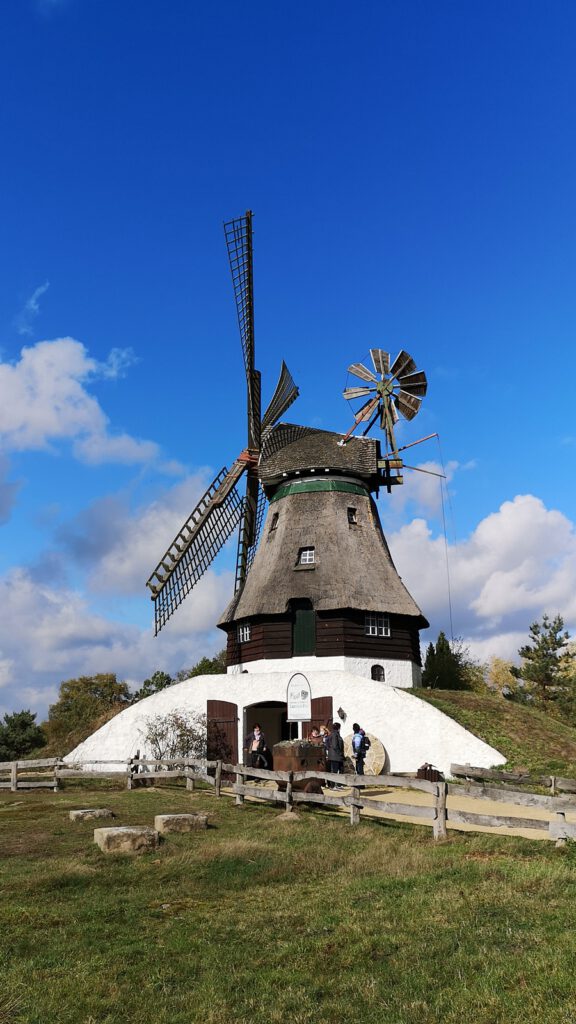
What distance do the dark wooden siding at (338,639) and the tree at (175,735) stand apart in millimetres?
3666

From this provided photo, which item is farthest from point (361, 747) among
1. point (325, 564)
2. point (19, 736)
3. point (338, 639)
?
point (19, 736)

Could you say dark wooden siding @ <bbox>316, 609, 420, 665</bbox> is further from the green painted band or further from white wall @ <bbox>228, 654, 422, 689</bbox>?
the green painted band

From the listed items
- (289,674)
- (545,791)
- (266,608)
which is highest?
(266,608)

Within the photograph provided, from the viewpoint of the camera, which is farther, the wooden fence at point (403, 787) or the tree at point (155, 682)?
the tree at point (155, 682)

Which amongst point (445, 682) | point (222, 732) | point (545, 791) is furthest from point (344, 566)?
point (545, 791)

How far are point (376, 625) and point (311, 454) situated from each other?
8.19m

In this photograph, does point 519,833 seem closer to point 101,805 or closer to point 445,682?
point 101,805

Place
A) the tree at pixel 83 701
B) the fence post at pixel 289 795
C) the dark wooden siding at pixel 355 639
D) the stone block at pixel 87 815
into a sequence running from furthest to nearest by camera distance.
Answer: the tree at pixel 83 701 → the dark wooden siding at pixel 355 639 → the fence post at pixel 289 795 → the stone block at pixel 87 815

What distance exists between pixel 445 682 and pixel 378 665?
8.62 meters

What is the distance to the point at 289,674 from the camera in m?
28.0

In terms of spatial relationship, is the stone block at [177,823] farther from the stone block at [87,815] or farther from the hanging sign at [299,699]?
the hanging sign at [299,699]

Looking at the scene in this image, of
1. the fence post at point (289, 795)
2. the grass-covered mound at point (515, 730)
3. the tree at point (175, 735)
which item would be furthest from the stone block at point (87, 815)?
the grass-covered mound at point (515, 730)

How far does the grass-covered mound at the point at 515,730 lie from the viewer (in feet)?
77.9

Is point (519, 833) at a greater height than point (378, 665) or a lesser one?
lesser
